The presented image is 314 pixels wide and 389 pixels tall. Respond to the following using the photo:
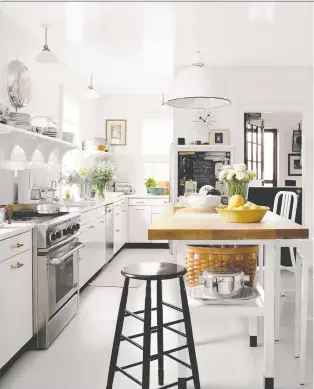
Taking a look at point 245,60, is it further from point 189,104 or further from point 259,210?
point 259,210

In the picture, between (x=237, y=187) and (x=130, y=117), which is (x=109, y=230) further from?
(x=237, y=187)

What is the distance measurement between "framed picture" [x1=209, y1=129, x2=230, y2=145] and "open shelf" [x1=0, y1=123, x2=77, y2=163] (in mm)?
2130

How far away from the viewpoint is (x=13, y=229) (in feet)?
9.93

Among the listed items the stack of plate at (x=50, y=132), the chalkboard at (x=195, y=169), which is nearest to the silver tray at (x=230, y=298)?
the stack of plate at (x=50, y=132)

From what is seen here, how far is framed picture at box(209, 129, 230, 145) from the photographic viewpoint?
7.10m

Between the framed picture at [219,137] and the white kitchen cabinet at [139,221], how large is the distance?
198 centimetres

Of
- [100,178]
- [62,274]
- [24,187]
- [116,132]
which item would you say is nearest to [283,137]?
[116,132]

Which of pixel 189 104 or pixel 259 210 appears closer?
pixel 259 210

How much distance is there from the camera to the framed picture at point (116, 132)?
920 cm

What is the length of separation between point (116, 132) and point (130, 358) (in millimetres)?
6397

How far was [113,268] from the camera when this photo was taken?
6.58 meters

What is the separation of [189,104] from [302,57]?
332 cm

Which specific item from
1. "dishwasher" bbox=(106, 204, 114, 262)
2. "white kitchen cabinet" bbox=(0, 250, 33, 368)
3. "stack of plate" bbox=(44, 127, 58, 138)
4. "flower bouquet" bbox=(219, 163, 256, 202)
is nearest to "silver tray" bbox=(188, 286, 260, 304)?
"flower bouquet" bbox=(219, 163, 256, 202)

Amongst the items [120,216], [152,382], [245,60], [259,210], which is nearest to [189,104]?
[259,210]
